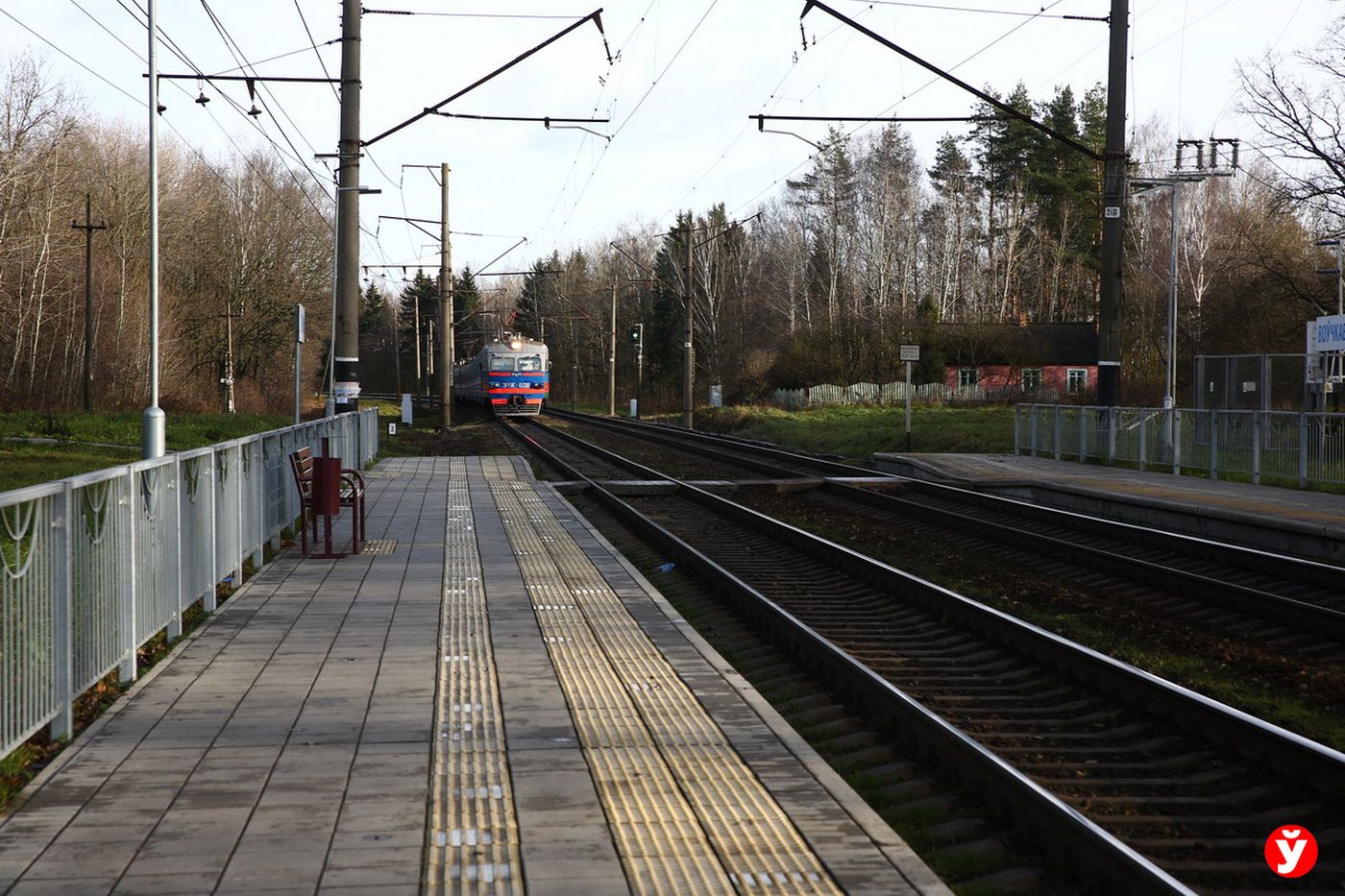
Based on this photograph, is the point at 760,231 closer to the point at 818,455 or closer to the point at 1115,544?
the point at 818,455

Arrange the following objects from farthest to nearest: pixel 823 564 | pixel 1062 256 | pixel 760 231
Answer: pixel 760 231 < pixel 1062 256 < pixel 823 564

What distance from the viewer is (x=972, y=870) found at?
15.3ft

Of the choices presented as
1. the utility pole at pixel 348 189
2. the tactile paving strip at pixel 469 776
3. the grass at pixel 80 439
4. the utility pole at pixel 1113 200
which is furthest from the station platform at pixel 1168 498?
the grass at pixel 80 439

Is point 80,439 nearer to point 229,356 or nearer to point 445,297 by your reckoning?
point 445,297

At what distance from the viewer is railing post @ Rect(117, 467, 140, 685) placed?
6.82 m

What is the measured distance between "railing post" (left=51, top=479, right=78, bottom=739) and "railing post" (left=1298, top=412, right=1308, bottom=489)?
17.8m

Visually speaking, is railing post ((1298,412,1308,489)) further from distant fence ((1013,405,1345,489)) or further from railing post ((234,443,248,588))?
railing post ((234,443,248,588))

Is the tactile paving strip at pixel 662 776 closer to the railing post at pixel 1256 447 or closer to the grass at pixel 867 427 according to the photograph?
the railing post at pixel 1256 447

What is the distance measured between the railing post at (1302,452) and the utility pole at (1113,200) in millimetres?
3946

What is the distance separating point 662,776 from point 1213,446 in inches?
718

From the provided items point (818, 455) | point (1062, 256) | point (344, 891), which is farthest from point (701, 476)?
point (1062, 256)

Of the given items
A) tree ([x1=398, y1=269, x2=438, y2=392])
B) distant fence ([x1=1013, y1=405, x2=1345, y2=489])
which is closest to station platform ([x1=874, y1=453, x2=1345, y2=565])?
distant fence ([x1=1013, y1=405, x2=1345, y2=489])

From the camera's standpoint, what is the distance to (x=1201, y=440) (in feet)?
70.9

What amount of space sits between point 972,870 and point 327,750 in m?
2.79
